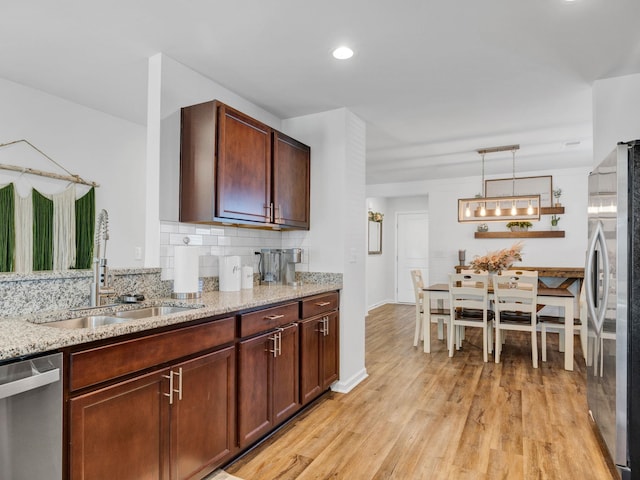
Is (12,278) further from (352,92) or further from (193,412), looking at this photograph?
(352,92)

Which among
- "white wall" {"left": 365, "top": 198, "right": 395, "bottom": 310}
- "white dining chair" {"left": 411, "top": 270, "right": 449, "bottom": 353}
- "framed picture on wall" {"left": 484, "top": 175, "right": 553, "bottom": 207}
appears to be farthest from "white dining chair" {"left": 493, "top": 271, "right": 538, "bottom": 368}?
→ "white wall" {"left": 365, "top": 198, "right": 395, "bottom": 310}

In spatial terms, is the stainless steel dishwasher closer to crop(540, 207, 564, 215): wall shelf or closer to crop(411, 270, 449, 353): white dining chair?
crop(411, 270, 449, 353): white dining chair

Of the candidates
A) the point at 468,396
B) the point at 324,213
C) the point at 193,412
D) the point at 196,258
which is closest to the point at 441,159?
the point at 324,213

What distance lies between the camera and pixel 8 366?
1.25m

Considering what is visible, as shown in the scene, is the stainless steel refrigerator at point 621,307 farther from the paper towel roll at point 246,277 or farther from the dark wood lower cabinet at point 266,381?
the paper towel roll at point 246,277

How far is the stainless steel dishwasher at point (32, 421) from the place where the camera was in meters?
1.29

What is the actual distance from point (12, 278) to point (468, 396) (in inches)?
128

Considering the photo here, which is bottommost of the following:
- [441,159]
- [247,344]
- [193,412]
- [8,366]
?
[193,412]

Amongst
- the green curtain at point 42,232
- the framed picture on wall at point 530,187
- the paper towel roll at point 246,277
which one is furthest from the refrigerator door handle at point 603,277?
the green curtain at point 42,232

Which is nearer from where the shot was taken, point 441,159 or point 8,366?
point 8,366

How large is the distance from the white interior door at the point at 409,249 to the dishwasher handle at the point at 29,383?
25.6 ft

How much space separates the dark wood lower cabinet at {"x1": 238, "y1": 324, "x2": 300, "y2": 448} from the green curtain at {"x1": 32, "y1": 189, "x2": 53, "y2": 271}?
2152mm

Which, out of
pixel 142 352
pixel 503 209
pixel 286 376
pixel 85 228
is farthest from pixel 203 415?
pixel 503 209

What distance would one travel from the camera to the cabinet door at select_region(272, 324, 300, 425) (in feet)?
8.49
